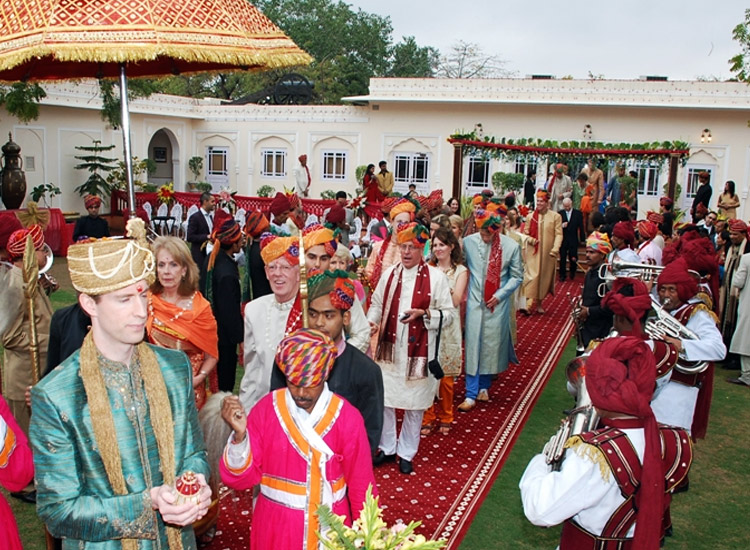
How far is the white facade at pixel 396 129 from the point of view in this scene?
21250 millimetres

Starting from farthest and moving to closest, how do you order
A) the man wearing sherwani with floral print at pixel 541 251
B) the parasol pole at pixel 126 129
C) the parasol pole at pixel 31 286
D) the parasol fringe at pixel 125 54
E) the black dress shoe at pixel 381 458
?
the man wearing sherwani with floral print at pixel 541 251 < the black dress shoe at pixel 381 458 < the parasol pole at pixel 126 129 < the parasol pole at pixel 31 286 < the parasol fringe at pixel 125 54

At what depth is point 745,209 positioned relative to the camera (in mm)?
21625

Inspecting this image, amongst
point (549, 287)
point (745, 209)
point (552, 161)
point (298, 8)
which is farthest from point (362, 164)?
point (298, 8)

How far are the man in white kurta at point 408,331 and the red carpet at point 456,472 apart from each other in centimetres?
28

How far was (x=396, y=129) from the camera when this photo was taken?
24.6 metres

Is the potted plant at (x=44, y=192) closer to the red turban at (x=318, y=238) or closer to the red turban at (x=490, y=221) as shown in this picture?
the red turban at (x=490, y=221)

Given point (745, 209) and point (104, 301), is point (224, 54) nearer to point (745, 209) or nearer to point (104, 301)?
point (104, 301)

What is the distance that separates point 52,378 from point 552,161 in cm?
1439

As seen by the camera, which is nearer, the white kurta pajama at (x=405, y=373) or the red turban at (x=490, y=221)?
the white kurta pajama at (x=405, y=373)

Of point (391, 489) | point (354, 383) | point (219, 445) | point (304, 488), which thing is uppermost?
point (354, 383)

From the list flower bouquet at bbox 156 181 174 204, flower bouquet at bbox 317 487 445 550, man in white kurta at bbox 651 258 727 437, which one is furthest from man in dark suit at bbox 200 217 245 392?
flower bouquet at bbox 156 181 174 204

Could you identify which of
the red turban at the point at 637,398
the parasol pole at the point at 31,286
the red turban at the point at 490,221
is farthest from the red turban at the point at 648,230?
the parasol pole at the point at 31,286

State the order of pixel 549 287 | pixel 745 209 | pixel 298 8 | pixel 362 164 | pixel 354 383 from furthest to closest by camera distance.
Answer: pixel 298 8 → pixel 362 164 → pixel 745 209 → pixel 549 287 → pixel 354 383

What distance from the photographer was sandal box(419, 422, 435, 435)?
620 centimetres
